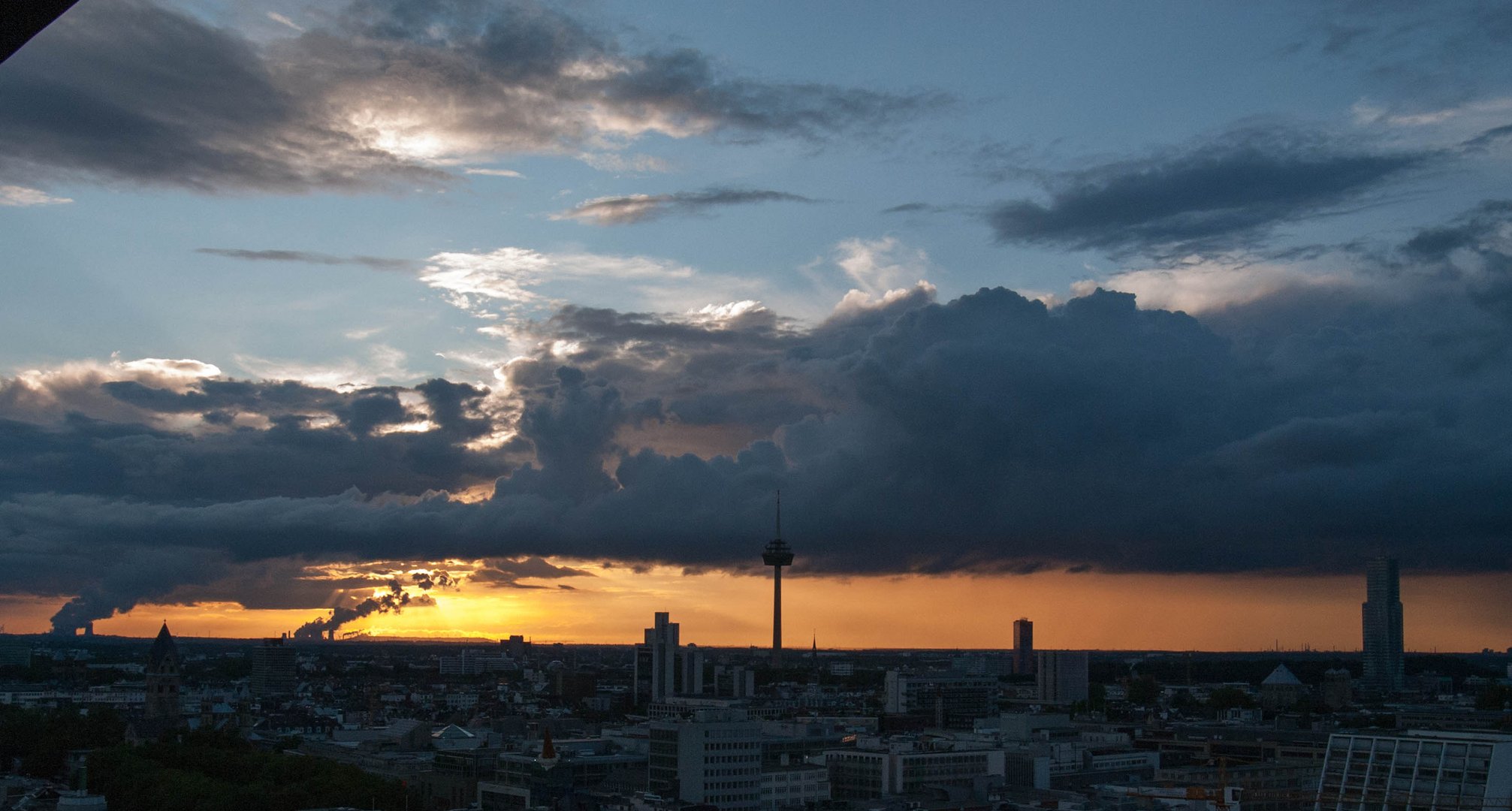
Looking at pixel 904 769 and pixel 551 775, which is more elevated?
pixel 551 775

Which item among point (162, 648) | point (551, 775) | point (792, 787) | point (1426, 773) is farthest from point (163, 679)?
point (1426, 773)

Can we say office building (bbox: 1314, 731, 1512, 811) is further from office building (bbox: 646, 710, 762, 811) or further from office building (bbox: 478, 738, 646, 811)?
office building (bbox: 478, 738, 646, 811)

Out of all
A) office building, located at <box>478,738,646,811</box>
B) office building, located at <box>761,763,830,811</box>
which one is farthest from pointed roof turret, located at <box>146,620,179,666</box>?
office building, located at <box>761,763,830,811</box>

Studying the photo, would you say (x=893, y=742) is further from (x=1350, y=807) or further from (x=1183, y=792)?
(x=1350, y=807)

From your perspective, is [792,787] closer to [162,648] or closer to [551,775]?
[551,775]

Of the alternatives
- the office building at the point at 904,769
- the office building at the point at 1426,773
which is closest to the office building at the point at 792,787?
the office building at the point at 904,769

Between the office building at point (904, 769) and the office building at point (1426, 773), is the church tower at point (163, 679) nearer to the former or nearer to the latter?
the office building at point (904, 769)

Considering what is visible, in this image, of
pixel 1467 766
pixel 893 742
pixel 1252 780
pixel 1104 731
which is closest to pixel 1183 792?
pixel 1252 780
